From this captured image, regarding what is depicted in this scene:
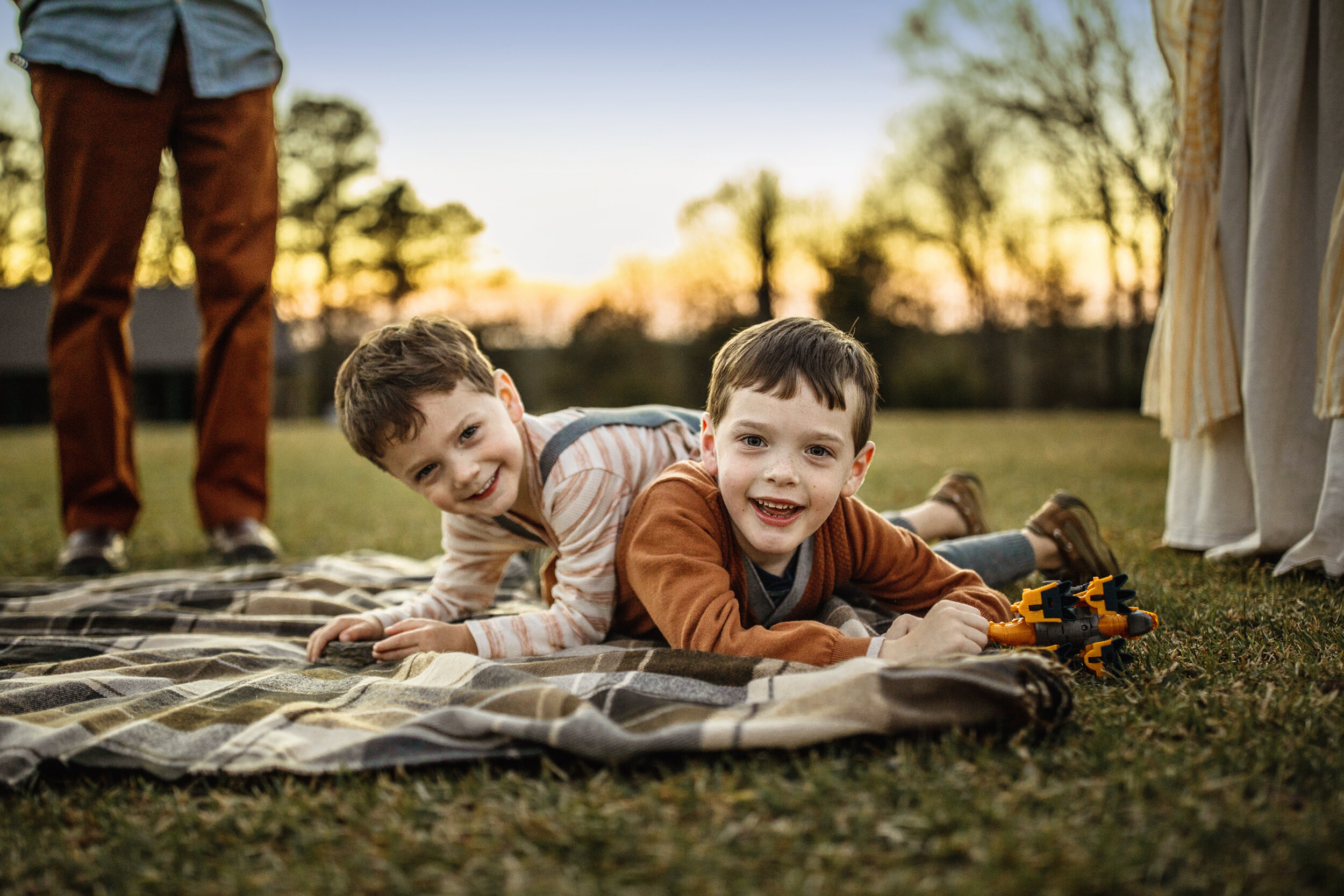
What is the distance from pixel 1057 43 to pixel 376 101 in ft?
63.2

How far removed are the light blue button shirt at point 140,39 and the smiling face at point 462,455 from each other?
1916 mm

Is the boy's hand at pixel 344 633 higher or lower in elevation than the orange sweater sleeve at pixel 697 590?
lower

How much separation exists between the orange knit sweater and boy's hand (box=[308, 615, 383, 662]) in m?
0.56

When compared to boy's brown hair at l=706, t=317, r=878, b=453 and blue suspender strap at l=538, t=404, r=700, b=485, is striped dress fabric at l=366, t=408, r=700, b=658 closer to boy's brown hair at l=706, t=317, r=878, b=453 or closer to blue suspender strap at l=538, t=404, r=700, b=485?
blue suspender strap at l=538, t=404, r=700, b=485

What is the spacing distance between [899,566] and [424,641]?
3.34 ft

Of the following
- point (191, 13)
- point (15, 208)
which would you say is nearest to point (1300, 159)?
point (191, 13)

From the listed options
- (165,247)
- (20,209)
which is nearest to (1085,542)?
(165,247)

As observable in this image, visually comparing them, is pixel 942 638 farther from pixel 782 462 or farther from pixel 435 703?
pixel 435 703

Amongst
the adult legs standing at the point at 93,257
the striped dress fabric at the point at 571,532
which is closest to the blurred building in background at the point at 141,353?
the adult legs standing at the point at 93,257

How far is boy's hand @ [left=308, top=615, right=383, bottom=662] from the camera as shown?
1.90m

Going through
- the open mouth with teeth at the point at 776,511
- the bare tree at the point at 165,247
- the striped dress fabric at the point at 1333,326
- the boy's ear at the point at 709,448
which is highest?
the bare tree at the point at 165,247

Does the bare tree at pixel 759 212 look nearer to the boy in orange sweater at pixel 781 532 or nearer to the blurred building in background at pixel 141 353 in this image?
the blurred building in background at pixel 141 353

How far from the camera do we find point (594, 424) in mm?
2010

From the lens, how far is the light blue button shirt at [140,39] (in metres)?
2.82
